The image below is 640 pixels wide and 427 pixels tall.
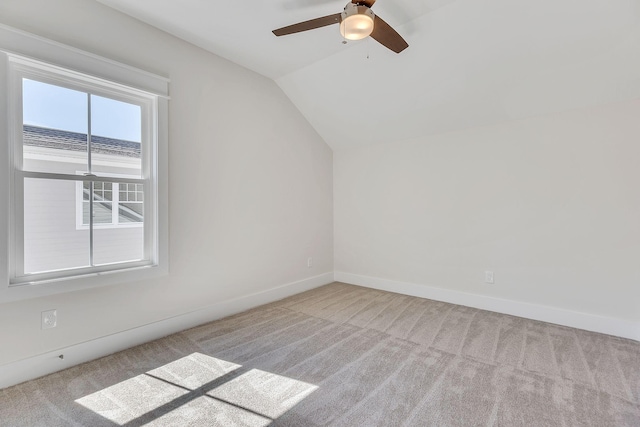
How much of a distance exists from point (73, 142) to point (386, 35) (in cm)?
247

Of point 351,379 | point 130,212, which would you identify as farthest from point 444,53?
point 130,212

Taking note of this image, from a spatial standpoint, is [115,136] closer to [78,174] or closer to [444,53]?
[78,174]

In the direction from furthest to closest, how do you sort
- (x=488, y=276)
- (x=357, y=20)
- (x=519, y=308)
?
(x=488, y=276)
(x=519, y=308)
(x=357, y=20)

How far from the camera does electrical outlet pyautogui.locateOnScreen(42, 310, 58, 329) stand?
205 centimetres

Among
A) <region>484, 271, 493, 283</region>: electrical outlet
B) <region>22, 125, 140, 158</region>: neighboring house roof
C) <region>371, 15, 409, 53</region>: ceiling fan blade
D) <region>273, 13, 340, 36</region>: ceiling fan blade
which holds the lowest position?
<region>484, 271, 493, 283</region>: electrical outlet

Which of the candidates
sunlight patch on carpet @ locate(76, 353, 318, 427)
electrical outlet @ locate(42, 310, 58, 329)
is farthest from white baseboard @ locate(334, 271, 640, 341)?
electrical outlet @ locate(42, 310, 58, 329)

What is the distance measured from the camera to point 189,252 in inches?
112

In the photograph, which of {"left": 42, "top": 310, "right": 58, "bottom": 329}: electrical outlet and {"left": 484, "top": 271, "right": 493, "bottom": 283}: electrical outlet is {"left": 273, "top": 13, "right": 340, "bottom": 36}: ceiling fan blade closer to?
{"left": 42, "top": 310, "right": 58, "bottom": 329}: electrical outlet

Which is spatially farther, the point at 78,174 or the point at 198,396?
the point at 78,174

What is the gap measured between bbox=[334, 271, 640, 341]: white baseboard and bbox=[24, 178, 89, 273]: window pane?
3427mm

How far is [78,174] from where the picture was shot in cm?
224

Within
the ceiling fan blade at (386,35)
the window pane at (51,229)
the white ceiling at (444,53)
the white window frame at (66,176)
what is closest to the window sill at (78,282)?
the white window frame at (66,176)

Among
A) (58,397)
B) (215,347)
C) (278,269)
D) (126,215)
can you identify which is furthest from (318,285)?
(58,397)

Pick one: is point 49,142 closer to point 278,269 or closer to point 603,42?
point 278,269
